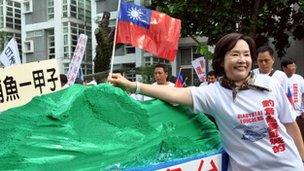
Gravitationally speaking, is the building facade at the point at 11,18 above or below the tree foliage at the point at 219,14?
above

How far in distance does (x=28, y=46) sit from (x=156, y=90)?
33.0 meters

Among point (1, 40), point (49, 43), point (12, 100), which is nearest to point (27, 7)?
point (49, 43)

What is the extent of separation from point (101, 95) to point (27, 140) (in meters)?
0.45

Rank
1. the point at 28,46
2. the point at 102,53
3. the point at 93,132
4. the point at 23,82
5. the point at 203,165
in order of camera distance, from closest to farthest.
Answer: the point at 93,132 < the point at 203,165 < the point at 23,82 < the point at 102,53 < the point at 28,46

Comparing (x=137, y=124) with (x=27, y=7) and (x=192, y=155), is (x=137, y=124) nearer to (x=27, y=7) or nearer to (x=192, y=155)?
(x=192, y=155)

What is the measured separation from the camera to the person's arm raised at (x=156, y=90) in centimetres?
236

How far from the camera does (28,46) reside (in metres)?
34.0

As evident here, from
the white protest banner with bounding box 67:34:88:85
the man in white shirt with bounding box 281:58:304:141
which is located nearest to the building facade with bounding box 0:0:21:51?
the white protest banner with bounding box 67:34:88:85

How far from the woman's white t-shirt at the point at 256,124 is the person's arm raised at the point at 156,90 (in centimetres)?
6

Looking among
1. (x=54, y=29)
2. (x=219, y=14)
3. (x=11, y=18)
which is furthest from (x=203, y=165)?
(x=11, y=18)

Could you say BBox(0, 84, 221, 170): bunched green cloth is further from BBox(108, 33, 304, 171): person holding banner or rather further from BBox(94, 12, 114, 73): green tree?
BBox(94, 12, 114, 73): green tree

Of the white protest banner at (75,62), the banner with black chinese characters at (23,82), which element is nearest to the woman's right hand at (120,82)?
the banner with black chinese characters at (23,82)

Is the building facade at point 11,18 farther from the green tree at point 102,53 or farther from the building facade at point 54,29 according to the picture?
the green tree at point 102,53

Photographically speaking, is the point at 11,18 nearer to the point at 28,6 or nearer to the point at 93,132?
the point at 28,6
